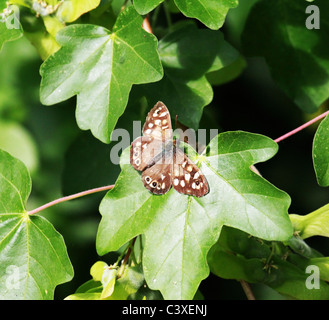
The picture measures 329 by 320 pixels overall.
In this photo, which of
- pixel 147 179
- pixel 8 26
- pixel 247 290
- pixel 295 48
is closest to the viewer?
pixel 147 179

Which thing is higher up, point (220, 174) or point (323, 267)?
point (220, 174)

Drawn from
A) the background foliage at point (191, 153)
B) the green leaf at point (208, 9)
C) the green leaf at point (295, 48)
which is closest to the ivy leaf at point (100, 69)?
the background foliage at point (191, 153)

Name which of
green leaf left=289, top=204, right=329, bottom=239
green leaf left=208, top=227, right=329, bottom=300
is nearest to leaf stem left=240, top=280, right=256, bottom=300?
green leaf left=208, top=227, right=329, bottom=300

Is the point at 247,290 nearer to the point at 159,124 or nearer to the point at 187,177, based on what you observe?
the point at 187,177

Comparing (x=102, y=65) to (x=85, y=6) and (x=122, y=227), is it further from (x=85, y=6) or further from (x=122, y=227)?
(x=122, y=227)

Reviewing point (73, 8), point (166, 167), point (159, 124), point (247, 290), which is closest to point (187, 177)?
point (166, 167)

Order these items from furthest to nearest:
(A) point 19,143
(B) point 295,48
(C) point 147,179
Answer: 1. (A) point 19,143
2. (B) point 295,48
3. (C) point 147,179

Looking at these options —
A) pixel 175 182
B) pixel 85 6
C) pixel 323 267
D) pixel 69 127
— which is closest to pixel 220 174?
pixel 175 182
